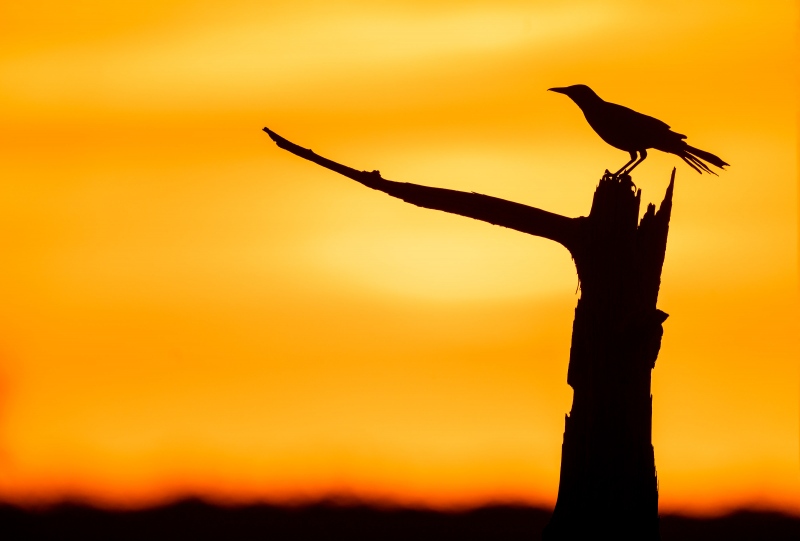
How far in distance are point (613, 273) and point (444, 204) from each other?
4.19 ft

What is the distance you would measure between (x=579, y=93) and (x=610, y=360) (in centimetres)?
381

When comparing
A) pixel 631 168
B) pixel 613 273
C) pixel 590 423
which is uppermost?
pixel 631 168

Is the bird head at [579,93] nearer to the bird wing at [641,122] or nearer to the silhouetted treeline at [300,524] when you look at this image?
the bird wing at [641,122]

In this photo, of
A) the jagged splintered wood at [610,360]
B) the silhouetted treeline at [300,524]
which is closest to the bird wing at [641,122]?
the jagged splintered wood at [610,360]

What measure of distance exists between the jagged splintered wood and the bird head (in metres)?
2.82

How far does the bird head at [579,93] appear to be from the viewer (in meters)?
12.8

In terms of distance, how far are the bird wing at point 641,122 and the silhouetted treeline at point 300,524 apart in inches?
661

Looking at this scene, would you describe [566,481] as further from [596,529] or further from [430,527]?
[430,527]

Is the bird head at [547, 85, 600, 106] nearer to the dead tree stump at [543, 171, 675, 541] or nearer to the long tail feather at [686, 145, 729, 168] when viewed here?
the long tail feather at [686, 145, 729, 168]

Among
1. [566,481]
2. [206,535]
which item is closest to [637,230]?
[566,481]

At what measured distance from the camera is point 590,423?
32.3 ft

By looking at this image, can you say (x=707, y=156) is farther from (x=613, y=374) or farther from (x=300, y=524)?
(x=300, y=524)

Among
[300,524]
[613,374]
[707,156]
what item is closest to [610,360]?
[613,374]

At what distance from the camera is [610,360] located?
9859 mm
